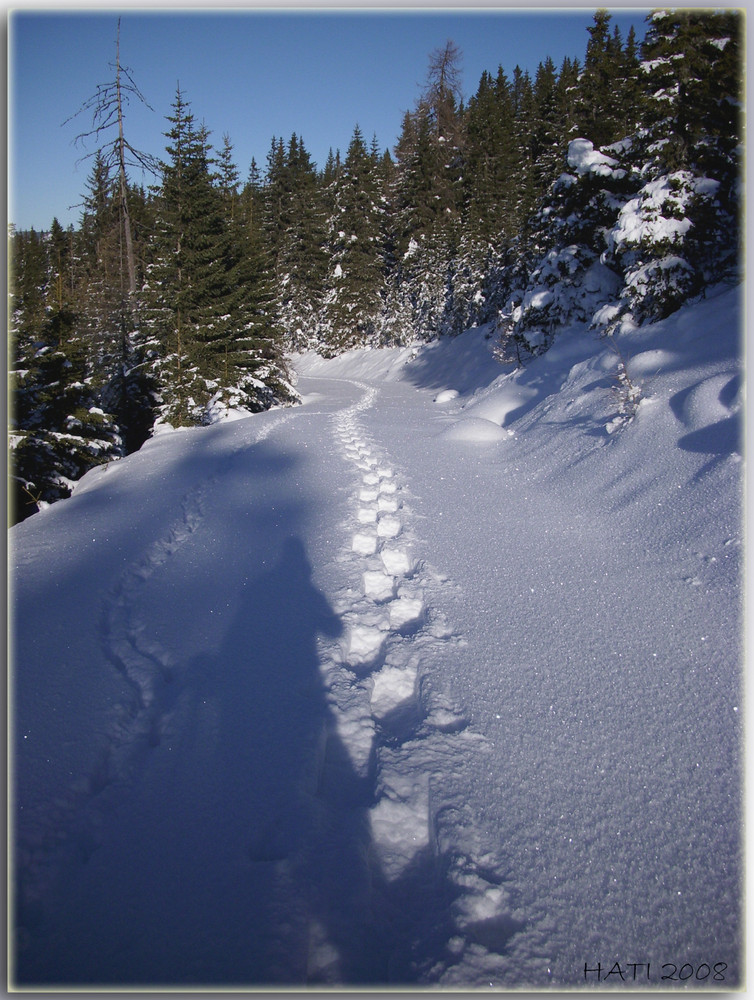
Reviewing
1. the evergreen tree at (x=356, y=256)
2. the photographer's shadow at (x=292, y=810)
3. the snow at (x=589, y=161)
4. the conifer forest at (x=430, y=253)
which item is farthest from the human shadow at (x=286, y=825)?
the evergreen tree at (x=356, y=256)

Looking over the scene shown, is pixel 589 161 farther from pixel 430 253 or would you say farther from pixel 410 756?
pixel 430 253

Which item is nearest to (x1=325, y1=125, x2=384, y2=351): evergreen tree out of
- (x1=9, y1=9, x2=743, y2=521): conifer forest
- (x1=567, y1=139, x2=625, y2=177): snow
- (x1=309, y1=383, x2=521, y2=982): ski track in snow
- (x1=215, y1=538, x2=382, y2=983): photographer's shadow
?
(x1=9, y1=9, x2=743, y2=521): conifer forest

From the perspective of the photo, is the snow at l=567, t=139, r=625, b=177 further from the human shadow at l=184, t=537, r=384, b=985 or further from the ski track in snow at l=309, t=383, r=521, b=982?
the human shadow at l=184, t=537, r=384, b=985

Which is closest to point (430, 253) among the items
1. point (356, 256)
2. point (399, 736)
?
point (356, 256)

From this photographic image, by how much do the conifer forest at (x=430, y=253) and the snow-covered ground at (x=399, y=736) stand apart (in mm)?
3680

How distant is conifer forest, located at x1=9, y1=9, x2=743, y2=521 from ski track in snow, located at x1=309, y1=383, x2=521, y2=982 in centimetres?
440

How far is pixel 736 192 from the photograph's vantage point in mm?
7543

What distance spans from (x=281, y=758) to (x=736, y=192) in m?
9.65

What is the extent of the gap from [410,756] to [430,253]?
34045 mm

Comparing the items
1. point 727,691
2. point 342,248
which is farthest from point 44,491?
point 342,248

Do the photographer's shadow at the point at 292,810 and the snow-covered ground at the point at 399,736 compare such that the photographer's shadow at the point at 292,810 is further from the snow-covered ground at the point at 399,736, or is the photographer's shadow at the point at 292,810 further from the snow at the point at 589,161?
the snow at the point at 589,161

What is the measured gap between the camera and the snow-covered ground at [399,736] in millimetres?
1722

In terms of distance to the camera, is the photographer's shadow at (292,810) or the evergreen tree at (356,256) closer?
the photographer's shadow at (292,810)

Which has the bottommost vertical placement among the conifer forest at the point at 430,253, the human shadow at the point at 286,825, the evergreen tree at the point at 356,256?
the human shadow at the point at 286,825
